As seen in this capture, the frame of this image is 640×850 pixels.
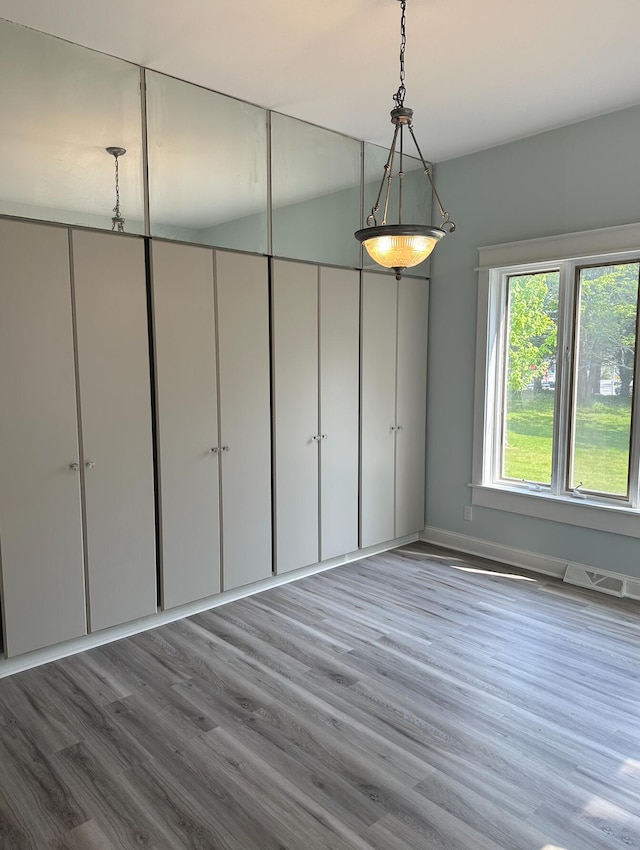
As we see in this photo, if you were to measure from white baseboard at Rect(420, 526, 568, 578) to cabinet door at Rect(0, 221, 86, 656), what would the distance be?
9.34ft

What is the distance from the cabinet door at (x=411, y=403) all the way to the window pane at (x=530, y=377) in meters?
0.68

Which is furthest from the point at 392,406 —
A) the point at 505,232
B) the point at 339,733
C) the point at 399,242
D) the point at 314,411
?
the point at 339,733

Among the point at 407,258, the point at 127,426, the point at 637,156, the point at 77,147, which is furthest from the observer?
the point at 637,156

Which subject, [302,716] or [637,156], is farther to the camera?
[637,156]

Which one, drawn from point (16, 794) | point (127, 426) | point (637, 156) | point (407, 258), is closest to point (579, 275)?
point (637, 156)

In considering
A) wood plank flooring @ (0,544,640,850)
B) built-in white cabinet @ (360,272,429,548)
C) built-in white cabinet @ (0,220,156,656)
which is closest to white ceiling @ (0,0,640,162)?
built-in white cabinet @ (0,220,156,656)

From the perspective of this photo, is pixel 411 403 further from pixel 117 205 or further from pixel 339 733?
pixel 339 733

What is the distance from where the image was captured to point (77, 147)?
2889 millimetres

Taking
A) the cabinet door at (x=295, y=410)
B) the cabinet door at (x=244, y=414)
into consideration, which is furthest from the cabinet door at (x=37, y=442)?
the cabinet door at (x=295, y=410)

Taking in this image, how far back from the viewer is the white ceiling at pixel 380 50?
254cm

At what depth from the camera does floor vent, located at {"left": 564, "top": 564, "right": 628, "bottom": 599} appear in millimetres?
3734

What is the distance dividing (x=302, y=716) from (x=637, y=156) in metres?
3.58

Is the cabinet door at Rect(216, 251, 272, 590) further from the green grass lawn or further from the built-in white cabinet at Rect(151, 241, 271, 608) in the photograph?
the green grass lawn

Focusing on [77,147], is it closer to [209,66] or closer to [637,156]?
[209,66]
